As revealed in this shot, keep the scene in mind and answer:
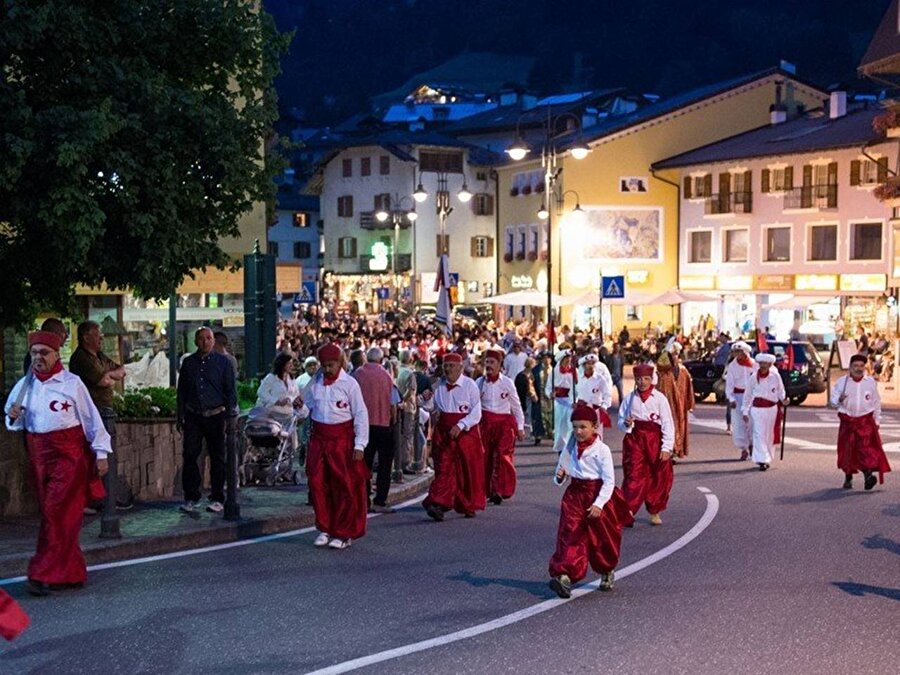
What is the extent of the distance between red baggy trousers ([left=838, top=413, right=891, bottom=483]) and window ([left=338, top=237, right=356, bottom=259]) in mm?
66209

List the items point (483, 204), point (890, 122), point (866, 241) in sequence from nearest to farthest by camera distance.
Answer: point (890, 122) → point (866, 241) → point (483, 204)

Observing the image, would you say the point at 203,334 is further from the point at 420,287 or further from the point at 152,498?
the point at 420,287

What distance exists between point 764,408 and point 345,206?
63.5m

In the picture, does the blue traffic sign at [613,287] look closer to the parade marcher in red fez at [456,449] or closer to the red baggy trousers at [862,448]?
the red baggy trousers at [862,448]

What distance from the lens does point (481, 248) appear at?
244 feet

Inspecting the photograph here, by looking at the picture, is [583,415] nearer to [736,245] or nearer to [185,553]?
[185,553]

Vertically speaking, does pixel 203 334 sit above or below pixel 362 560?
above

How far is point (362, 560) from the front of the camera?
1100 centimetres

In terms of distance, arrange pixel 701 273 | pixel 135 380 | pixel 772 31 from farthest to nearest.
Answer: pixel 772 31 → pixel 701 273 → pixel 135 380

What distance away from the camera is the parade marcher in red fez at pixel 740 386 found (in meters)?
20.3

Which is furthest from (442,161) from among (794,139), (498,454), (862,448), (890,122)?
(498,454)

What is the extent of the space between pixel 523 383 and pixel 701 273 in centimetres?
3605

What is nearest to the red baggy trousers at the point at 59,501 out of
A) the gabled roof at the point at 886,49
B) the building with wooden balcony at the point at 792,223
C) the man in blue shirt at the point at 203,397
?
the man in blue shirt at the point at 203,397

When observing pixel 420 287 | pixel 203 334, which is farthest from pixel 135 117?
pixel 420 287
